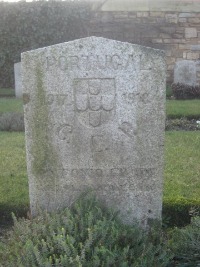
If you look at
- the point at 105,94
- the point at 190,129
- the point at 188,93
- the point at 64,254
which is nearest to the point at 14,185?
the point at 105,94

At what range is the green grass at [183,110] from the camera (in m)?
8.74

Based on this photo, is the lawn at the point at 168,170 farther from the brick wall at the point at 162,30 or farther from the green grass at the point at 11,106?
the brick wall at the point at 162,30

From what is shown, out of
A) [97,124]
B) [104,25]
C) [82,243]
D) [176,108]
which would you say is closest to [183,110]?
[176,108]

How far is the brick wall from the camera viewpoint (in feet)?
39.6

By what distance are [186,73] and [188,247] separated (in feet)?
30.5

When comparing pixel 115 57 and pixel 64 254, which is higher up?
pixel 115 57

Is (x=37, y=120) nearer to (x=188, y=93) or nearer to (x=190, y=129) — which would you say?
(x=190, y=129)

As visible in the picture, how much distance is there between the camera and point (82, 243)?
2.87 meters

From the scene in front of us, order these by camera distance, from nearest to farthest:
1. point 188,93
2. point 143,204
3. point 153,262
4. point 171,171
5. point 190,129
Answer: point 153,262 → point 143,204 → point 171,171 → point 190,129 → point 188,93

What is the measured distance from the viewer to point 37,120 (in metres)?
3.46

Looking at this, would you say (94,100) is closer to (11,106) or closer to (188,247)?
(188,247)

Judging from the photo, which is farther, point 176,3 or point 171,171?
point 176,3

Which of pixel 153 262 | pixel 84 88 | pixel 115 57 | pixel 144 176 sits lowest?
pixel 153 262

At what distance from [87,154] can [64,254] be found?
974 millimetres
